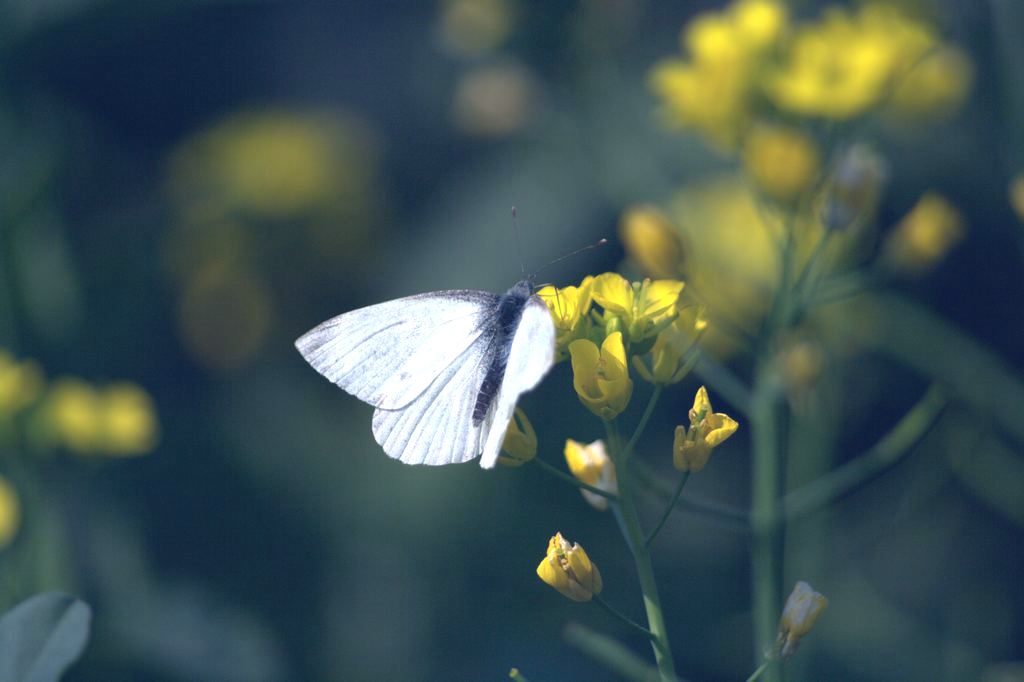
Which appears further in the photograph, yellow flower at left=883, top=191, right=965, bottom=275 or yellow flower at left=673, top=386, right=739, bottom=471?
yellow flower at left=883, top=191, right=965, bottom=275

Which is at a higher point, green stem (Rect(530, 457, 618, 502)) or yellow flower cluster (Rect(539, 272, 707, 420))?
yellow flower cluster (Rect(539, 272, 707, 420))

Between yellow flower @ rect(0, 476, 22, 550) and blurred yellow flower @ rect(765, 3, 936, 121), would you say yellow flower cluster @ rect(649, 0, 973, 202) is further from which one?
yellow flower @ rect(0, 476, 22, 550)

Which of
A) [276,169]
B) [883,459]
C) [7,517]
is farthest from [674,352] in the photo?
[276,169]

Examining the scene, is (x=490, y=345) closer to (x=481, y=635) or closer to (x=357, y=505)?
(x=481, y=635)

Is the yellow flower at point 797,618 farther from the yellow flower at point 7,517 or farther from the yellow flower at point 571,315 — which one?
the yellow flower at point 7,517

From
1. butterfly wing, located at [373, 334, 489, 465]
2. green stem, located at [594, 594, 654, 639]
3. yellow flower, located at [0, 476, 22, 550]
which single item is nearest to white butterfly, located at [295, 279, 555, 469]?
butterfly wing, located at [373, 334, 489, 465]

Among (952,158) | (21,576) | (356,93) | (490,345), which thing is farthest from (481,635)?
(356,93)

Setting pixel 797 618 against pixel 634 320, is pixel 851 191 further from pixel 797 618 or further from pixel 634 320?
pixel 797 618
